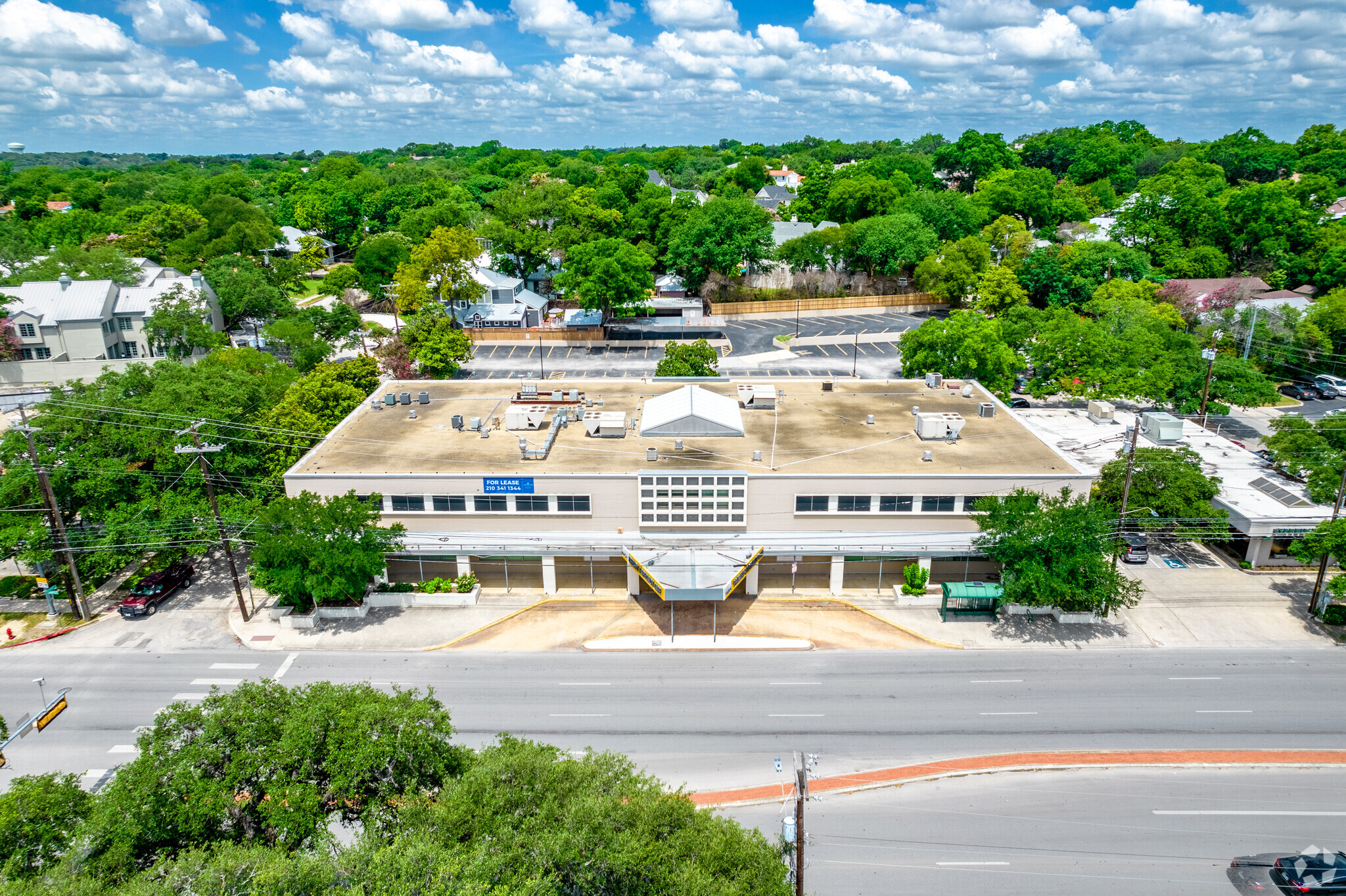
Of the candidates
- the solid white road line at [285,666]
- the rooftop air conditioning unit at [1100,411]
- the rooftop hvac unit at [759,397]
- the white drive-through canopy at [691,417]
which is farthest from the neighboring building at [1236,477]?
the solid white road line at [285,666]

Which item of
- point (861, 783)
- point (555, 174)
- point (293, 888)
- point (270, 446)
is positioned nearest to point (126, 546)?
point (270, 446)

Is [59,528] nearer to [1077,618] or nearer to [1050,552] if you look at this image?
[1050,552]

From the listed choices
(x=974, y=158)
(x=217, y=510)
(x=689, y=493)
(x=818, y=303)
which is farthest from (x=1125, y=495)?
(x=974, y=158)

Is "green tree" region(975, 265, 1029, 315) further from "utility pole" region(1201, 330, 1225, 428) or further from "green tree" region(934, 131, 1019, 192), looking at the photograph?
"green tree" region(934, 131, 1019, 192)

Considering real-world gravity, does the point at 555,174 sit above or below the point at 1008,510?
above

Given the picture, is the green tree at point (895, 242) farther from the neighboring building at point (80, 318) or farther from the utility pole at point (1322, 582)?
the neighboring building at point (80, 318)

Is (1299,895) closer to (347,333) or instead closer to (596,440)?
(596,440)

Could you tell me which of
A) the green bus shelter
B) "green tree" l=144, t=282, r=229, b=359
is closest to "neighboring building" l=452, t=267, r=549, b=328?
"green tree" l=144, t=282, r=229, b=359
